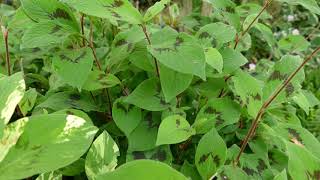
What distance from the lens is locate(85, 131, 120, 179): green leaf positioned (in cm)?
60

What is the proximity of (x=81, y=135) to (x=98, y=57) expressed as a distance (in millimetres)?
398

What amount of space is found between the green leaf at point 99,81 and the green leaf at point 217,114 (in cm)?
15

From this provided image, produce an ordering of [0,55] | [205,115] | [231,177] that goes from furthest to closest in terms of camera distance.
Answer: [0,55] < [205,115] < [231,177]

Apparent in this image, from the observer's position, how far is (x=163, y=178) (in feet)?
1.37

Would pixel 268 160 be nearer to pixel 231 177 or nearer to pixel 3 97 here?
pixel 231 177

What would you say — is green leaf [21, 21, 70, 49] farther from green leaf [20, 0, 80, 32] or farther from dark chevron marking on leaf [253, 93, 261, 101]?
dark chevron marking on leaf [253, 93, 261, 101]

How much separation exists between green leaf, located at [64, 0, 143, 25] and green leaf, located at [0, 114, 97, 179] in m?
0.24

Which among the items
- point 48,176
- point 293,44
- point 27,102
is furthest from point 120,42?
point 293,44

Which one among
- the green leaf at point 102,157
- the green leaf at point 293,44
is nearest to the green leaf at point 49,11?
the green leaf at point 102,157

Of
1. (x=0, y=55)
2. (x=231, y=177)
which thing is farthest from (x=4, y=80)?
(x=0, y=55)

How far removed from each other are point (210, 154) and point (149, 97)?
14 cm

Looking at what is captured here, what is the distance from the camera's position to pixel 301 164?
530mm

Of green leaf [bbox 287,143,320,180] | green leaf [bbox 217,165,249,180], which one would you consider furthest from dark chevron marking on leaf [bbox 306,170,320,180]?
green leaf [bbox 217,165,249,180]

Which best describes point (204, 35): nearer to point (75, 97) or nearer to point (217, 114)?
point (217, 114)
